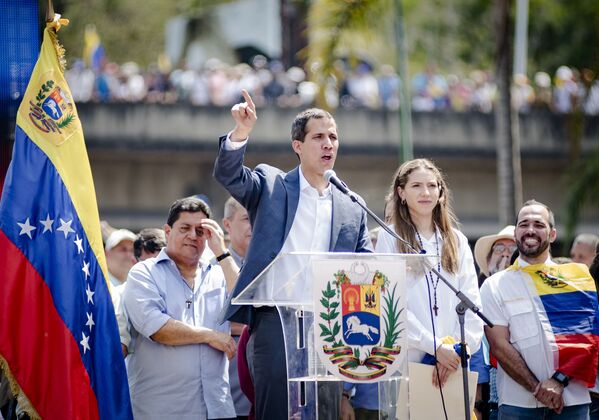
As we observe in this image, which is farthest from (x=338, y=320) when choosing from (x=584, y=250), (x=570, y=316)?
(x=584, y=250)

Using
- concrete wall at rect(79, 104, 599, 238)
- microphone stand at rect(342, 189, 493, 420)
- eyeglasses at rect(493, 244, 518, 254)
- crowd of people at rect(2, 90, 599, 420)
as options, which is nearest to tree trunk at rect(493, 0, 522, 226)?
concrete wall at rect(79, 104, 599, 238)

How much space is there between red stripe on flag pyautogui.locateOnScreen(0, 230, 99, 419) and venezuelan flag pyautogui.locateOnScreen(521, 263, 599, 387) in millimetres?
3262

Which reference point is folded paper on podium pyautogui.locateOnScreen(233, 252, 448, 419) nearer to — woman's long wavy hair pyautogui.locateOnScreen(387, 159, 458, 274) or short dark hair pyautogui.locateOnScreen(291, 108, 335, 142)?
woman's long wavy hair pyautogui.locateOnScreen(387, 159, 458, 274)

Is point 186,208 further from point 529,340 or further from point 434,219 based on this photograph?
point 529,340

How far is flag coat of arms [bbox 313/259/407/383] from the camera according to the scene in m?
7.10

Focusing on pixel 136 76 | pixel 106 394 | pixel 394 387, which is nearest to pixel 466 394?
pixel 394 387

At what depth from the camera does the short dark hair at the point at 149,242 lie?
1003 cm

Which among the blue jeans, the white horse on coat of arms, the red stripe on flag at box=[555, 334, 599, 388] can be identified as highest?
the white horse on coat of arms

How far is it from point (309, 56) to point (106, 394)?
32.1 ft

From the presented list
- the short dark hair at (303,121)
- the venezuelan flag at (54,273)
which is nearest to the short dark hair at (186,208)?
the venezuelan flag at (54,273)

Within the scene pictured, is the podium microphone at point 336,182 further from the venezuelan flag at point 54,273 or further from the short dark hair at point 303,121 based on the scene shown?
the venezuelan flag at point 54,273

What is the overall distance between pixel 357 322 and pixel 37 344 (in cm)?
229

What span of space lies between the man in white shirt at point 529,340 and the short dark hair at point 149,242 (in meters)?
2.69

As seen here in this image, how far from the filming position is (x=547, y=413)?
8.72 m
